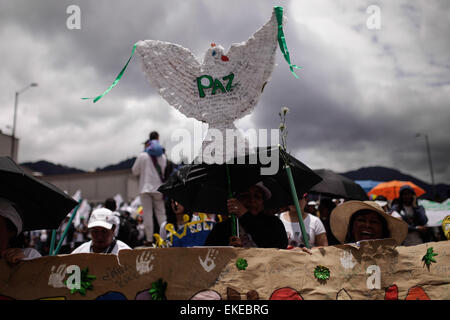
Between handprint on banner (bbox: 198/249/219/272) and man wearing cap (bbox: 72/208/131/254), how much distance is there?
1.72 metres

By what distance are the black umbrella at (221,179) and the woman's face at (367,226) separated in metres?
0.59

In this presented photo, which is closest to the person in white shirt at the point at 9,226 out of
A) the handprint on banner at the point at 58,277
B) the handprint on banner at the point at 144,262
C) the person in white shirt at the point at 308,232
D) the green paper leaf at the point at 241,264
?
the handprint on banner at the point at 58,277

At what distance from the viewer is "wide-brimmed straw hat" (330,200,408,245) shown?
9.32 feet

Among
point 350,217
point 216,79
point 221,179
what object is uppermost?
point 216,79

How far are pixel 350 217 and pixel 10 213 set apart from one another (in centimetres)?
271

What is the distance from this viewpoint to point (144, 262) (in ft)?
7.22

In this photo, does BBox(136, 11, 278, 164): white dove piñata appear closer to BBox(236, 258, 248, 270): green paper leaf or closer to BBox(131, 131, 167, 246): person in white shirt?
BBox(236, 258, 248, 270): green paper leaf

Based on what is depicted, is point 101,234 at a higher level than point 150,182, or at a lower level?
lower

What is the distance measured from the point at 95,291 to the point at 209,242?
1.05 metres

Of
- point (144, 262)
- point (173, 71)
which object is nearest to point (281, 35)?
point (173, 71)

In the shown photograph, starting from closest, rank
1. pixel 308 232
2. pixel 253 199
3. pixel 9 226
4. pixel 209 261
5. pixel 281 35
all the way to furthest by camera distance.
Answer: pixel 209 261 → pixel 9 226 → pixel 281 35 → pixel 253 199 → pixel 308 232

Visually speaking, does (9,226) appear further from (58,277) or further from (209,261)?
(209,261)

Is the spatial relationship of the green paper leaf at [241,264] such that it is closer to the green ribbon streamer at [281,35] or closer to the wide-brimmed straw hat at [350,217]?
the wide-brimmed straw hat at [350,217]
